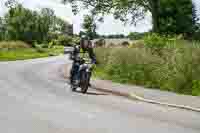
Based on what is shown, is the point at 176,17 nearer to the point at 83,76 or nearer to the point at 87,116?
the point at 83,76

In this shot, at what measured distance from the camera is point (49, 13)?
160125 mm

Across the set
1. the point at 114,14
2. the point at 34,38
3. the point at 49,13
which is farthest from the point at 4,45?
the point at 49,13

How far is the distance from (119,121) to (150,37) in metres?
14.5

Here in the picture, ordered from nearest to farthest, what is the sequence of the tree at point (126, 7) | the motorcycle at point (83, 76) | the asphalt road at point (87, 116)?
the asphalt road at point (87, 116), the motorcycle at point (83, 76), the tree at point (126, 7)

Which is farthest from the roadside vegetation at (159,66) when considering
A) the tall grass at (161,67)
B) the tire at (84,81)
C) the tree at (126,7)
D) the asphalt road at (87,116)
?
the tree at (126,7)

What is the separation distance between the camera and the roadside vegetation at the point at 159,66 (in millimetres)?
17016

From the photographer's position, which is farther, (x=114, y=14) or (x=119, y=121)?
(x=114, y=14)

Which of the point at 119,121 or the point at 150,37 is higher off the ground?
the point at 150,37

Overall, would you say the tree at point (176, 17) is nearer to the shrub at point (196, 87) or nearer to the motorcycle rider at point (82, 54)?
the motorcycle rider at point (82, 54)

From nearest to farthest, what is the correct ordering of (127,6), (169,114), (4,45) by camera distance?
(169,114), (127,6), (4,45)

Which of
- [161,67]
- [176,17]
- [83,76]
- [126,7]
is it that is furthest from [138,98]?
[176,17]

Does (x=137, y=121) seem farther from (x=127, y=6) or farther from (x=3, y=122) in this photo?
(x=127, y=6)

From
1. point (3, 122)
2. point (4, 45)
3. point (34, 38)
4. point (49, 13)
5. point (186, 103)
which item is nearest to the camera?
point (3, 122)

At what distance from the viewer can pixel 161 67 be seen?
18859 millimetres
